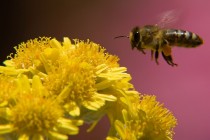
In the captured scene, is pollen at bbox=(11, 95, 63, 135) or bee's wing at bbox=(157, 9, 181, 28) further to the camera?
bee's wing at bbox=(157, 9, 181, 28)

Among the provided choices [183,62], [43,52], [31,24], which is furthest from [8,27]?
[43,52]

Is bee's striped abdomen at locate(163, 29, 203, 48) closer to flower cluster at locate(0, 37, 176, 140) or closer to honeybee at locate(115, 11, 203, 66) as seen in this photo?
honeybee at locate(115, 11, 203, 66)

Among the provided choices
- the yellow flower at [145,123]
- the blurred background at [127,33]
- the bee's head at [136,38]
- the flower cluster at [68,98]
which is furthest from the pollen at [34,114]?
the blurred background at [127,33]

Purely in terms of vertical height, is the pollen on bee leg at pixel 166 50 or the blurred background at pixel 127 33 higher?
the blurred background at pixel 127 33

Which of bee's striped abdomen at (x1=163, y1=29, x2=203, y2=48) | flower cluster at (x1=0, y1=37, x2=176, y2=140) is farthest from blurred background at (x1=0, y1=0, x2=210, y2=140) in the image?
flower cluster at (x1=0, y1=37, x2=176, y2=140)

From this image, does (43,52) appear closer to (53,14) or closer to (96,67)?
(96,67)

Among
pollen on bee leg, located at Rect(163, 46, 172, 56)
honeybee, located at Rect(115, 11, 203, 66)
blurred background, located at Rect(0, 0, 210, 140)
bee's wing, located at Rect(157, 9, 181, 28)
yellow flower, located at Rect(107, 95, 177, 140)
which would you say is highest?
blurred background, located at Rect(0, 0, 210, 140)

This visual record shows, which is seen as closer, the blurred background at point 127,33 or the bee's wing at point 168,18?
the bee's wing at point 168,18

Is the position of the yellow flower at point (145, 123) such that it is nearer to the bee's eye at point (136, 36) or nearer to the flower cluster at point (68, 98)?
the flower cluster at point (68, 98)
